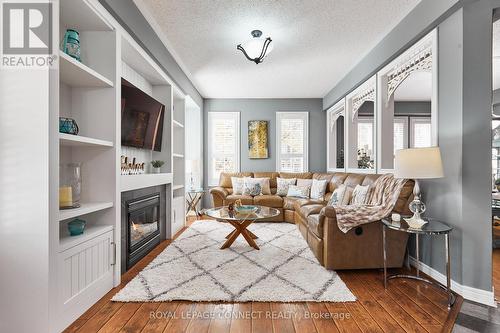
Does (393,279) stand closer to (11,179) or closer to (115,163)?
(115,163)

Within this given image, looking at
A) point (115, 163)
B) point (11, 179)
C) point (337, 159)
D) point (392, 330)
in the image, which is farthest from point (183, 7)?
point (337, 159)

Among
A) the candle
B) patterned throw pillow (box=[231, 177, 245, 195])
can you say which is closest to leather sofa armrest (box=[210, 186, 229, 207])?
patterned throw pillow (box=[231, 177, 245, 195])

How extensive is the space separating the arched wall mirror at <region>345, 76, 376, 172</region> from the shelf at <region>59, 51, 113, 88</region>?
357 cm

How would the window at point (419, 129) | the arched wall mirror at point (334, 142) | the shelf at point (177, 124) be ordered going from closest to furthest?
the shelf at point (177, 124)
the arched wall mirror at point (334, 142)
the window at point (419, 129)

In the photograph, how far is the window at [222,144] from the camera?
6.20 m

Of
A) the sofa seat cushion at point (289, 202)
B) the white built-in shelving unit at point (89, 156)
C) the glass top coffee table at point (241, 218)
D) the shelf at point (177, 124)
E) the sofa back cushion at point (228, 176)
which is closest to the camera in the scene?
the white built-in shelving unit at point (89, 156)

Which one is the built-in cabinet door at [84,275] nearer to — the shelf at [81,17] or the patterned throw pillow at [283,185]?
the shelf at [81,17]

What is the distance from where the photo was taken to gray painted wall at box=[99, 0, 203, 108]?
2270 millimetres

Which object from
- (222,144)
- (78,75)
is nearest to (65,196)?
(78,75)

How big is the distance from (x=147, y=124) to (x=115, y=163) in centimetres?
108

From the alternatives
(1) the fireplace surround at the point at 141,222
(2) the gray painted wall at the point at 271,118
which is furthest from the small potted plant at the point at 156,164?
(2) the gray painted wall at the point at 271,118

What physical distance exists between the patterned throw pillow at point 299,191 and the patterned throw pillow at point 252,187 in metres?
0.62

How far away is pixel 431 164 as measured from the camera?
2117 millimetres

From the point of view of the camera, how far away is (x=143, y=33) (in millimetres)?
2770
